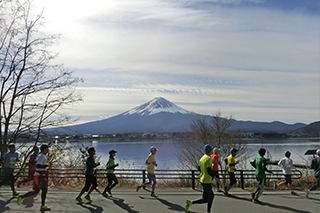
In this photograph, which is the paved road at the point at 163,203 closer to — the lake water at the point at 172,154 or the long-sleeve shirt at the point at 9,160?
the long-sleeve shirt at the point at 9,160

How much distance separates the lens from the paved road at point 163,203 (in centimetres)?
897

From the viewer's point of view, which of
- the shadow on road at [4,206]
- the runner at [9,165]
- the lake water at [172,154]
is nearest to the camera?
the shadow on road at [4,206]

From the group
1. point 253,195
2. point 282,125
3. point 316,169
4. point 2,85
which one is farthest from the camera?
point 282,125

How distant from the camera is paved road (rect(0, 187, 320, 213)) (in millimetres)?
8969

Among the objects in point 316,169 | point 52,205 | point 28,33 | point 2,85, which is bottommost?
point 52,205

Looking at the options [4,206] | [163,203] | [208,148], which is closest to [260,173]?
[208,148]

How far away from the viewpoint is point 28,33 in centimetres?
1567

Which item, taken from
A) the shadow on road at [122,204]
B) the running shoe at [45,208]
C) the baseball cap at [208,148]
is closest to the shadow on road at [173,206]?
the shadow on road at [122,204]

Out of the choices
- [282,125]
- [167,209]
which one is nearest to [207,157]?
[167,209]

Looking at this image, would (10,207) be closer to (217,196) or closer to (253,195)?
(217,196)

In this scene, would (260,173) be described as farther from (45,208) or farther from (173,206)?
(45,208)

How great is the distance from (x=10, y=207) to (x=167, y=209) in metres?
4.55

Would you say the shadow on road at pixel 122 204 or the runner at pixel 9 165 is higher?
the runner at pixel 9 165

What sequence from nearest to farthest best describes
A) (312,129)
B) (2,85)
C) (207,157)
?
(207,157), (2,85), (312,129)
